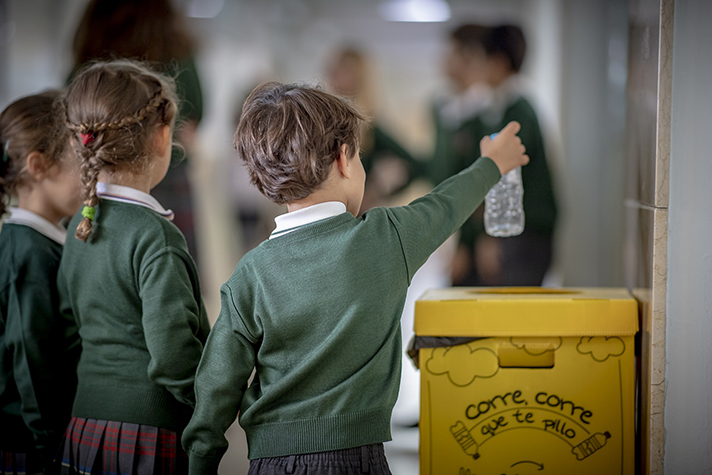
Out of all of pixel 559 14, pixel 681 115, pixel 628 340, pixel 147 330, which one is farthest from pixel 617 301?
pixel 559 14

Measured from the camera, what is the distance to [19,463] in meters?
1.30

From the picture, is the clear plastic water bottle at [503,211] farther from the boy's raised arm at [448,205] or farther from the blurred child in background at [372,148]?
the blurred child in background at [372,148]

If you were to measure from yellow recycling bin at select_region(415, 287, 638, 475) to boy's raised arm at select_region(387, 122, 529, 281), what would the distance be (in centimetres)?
16

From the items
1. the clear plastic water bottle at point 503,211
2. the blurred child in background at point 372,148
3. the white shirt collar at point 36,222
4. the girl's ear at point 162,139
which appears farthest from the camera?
the blurred child in background at point 372,148

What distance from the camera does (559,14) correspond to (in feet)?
9.15

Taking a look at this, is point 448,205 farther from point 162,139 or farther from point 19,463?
point 19,463

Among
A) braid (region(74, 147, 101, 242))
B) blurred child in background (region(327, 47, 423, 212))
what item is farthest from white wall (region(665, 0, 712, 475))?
blurred child in background (region(327, 47, 423, 212))

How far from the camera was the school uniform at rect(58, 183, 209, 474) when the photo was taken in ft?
3.48

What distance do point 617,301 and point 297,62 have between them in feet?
7.45

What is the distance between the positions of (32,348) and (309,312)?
59cm

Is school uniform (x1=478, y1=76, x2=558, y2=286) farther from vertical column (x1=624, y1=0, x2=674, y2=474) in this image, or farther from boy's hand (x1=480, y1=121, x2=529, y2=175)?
boy's hand (x1=480, y1=121, x2=529, y2=175)

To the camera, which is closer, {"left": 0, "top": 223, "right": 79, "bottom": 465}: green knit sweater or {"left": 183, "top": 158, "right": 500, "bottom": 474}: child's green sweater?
{"left": 183, "top": 158, "right": 500, "bottom": 474}: child's green sweater

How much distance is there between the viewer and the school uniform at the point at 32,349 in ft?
3.93

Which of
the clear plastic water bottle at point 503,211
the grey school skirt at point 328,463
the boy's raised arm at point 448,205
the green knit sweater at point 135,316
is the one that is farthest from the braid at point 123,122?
the clear plastic water bottle at point 503,211
